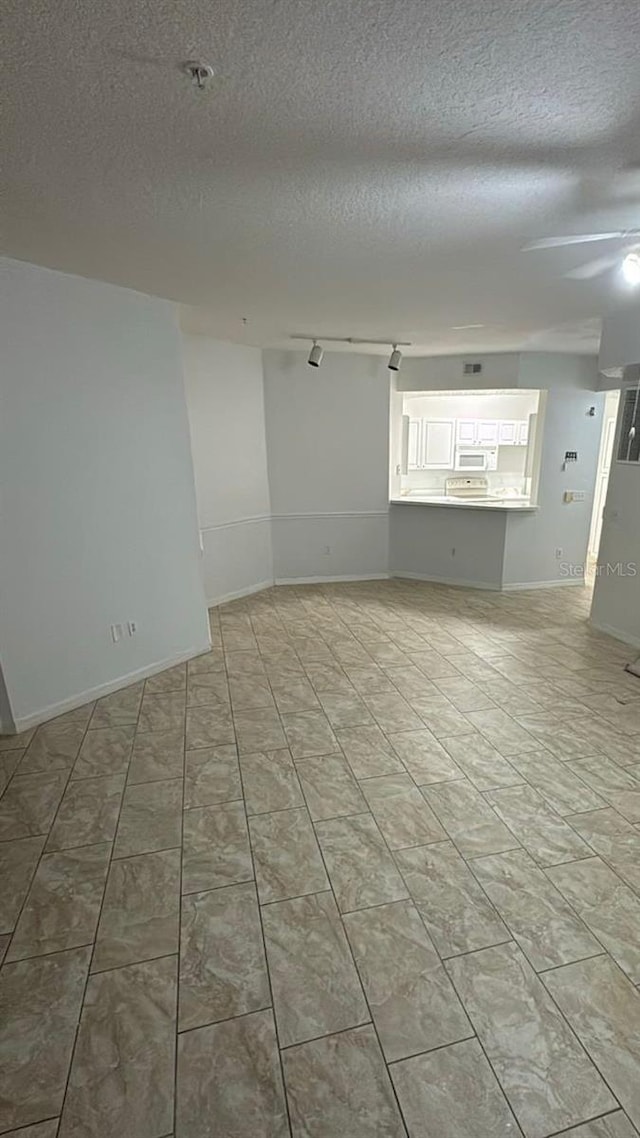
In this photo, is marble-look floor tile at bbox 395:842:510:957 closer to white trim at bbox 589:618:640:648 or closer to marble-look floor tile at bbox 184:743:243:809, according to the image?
marble-look floor tile at bbox 184:743:243:809

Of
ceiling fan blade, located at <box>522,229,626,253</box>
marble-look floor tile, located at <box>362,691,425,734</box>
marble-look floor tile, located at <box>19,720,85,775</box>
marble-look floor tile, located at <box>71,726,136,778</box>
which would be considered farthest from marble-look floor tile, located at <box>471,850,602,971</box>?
ceiling fan blade, located at <box>522,229,626,253</box>

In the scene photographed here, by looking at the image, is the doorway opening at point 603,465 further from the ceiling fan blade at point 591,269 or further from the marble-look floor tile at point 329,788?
the marble-look floor tile at point 329,788

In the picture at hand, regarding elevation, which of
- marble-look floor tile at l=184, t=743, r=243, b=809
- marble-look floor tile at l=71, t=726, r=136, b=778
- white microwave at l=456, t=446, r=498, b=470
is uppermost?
white microwave at l=456, t=446, r=498, b=470

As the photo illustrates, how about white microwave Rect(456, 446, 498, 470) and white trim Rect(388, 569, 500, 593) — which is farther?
white microwave Rect(456, 446, 498, 470)

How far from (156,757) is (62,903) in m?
0.92

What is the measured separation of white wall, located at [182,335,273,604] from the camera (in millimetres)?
4898

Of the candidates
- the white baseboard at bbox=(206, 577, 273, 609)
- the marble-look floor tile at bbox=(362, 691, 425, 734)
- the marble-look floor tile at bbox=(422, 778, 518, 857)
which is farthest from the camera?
the white baseboard at bbox=(206, 577, 273, 609)

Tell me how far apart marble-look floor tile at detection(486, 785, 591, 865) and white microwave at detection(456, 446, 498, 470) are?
453 centimetres

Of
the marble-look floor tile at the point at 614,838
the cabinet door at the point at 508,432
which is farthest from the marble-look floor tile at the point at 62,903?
the cabinet door at the point at 508,432

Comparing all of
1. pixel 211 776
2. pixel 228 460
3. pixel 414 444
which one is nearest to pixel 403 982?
pixel 211 776

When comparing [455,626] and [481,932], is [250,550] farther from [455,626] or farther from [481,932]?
[481,932]

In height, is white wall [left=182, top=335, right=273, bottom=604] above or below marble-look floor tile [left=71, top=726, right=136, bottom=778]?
above

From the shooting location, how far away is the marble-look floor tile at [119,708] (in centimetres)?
321

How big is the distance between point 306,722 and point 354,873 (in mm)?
1173
